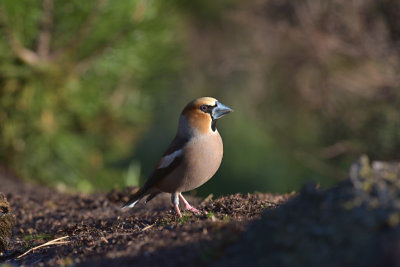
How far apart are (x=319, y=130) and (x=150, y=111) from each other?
4.20m

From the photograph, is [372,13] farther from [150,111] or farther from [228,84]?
[228,84]

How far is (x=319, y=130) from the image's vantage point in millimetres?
11109

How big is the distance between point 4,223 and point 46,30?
14.2ft

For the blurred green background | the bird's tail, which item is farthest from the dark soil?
the blurred green background

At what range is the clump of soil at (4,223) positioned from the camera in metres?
3.81

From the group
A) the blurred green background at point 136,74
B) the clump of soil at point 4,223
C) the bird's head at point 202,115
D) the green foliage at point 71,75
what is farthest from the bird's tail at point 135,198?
the green foliage at point 71,75

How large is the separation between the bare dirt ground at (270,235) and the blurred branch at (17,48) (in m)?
4.15

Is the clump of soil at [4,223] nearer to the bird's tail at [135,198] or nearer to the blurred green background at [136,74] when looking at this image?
the bird's tail at [135,198]

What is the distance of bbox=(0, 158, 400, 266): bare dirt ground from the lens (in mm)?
2170

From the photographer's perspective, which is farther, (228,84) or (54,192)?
(228,84)

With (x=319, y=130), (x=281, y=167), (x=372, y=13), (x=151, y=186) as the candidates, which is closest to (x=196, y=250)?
(x=151, y=186)

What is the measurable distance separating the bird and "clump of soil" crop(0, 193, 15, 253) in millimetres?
1104

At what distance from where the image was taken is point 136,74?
8.66 meters

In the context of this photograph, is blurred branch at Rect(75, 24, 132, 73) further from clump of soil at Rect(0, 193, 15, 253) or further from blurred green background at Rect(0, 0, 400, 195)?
clump of soil at Rect(0, 193, 15, 253)
